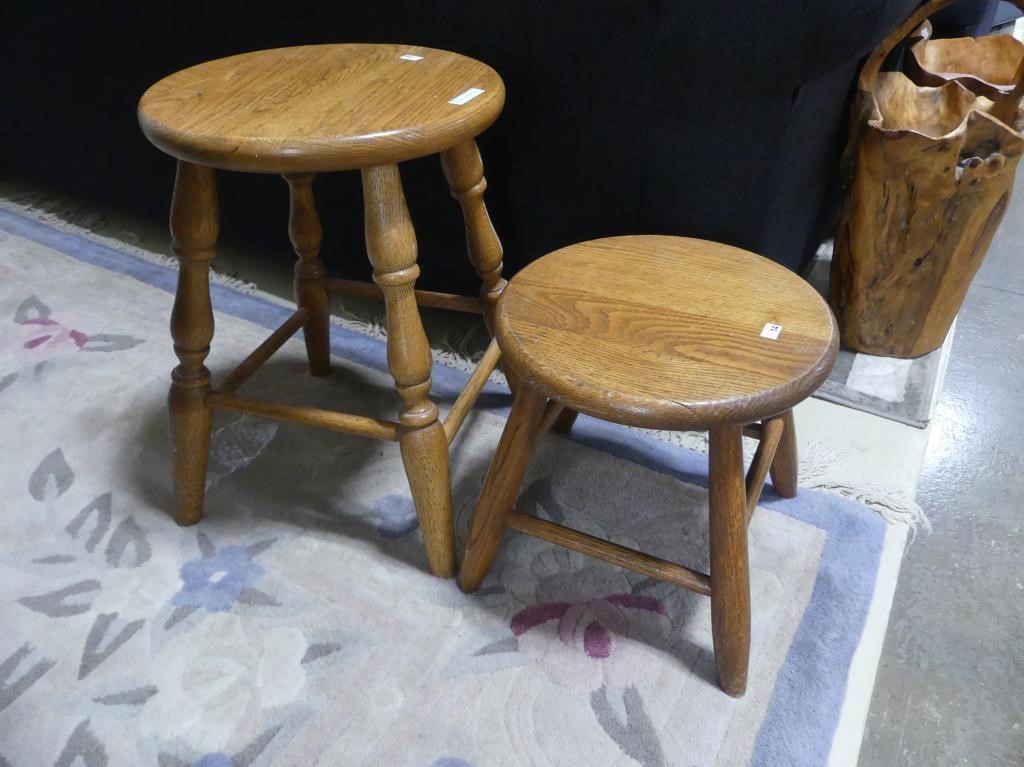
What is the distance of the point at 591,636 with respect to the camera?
723 mm

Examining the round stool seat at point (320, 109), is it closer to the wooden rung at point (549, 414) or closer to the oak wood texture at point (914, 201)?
the wooden rung at point (549, 414)

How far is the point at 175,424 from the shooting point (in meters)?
0.79

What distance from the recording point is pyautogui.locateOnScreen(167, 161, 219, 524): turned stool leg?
70 centimetres

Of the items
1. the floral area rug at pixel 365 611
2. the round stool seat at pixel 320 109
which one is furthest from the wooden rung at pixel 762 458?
the round stool seat at pixel 320 109

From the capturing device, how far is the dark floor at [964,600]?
66cm

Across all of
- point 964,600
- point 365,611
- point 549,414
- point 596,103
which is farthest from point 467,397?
point 964,600

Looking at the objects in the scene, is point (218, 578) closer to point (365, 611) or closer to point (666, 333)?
point (365, 611)

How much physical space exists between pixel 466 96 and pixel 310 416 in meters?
0.34

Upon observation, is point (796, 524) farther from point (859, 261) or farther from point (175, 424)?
point (175, 424)

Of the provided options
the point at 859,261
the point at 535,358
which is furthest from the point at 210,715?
the point at 859,261

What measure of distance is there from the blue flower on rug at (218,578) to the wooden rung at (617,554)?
0.95ft

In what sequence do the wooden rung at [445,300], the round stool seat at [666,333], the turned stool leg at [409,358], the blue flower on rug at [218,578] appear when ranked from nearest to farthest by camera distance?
the round stool seat at [666,333] < the turned stool leg at [409,358] < the blue flower on rug at [218,578] < the wooden rung at [445,300]

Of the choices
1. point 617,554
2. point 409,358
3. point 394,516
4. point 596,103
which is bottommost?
point 394,516

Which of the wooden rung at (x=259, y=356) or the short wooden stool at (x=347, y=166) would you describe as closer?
the short wooden stool at (x=347, y=166)
